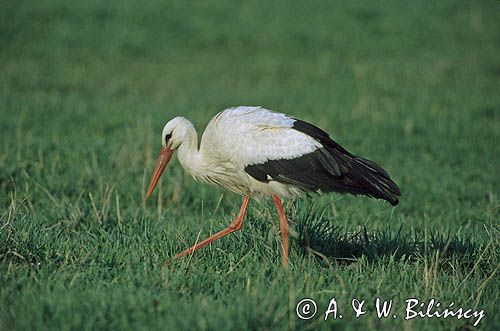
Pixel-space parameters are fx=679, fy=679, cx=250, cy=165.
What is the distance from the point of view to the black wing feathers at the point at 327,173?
4.61 metres

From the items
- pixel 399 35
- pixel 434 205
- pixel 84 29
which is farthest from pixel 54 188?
pixel 399 35

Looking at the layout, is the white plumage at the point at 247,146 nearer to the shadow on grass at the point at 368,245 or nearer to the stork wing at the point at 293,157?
the stork wing at the point at 293,157

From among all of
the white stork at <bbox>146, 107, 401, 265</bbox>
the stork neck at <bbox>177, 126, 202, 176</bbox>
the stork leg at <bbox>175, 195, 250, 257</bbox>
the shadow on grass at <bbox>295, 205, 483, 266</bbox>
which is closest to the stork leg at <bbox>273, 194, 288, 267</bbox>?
the white stork at <bbox>146, 107, 401, 265</bbox>

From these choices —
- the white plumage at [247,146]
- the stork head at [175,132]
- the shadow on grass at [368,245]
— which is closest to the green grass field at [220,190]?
the shadow on grass at [368,245]

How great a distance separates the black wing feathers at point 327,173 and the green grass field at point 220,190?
398 mm

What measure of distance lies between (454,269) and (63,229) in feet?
9.26

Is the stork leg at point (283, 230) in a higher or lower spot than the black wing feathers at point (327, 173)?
lower

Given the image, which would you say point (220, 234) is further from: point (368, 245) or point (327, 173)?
point (368, 245)

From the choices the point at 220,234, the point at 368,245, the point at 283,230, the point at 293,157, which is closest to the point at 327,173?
the point at 293,157

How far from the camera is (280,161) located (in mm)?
4719

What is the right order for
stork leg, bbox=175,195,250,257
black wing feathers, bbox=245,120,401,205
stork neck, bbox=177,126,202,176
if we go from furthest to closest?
1. stork neck, bbox=177,126,202,176
2. black wing feathers, bbox=245,120,401,205
3. stork leg, bbox=175,195,250,257

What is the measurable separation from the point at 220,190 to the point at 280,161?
2.22 m

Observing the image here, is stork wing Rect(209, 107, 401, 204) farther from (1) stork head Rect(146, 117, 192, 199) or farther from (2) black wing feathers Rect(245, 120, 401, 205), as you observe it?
(1) stork head Rect(146, 117, 192, 199)

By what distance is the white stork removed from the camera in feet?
15.2
